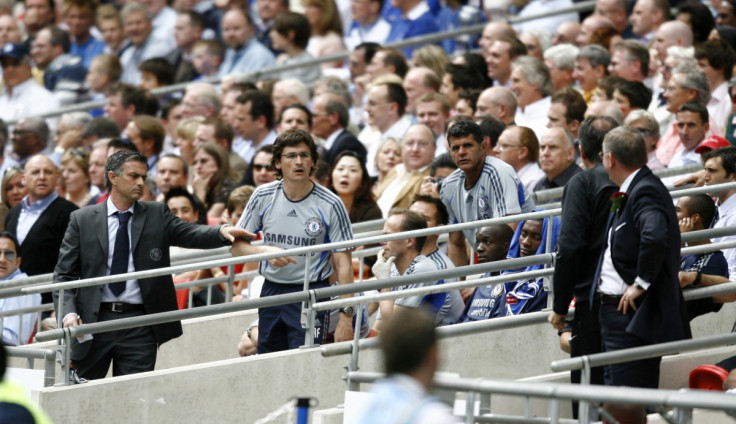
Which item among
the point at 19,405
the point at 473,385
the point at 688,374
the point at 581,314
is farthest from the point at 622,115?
the point at 19,405

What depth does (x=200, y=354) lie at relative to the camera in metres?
11.3

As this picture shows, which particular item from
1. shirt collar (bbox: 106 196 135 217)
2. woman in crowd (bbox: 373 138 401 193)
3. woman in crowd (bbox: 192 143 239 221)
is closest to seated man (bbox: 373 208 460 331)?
shirt collar (bbox: 106 196 135 217)

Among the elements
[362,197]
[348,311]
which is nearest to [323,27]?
[362,197]

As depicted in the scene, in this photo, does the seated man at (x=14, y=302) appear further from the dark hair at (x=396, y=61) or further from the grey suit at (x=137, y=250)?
the dark hair at (x=396, y=61)

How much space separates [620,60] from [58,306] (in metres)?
7.15

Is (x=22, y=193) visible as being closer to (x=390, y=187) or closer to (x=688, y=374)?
(x=390, y=187)

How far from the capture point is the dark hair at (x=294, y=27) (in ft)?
58.3

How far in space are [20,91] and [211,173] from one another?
5779 millimetres

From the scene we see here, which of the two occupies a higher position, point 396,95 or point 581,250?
point 396,95

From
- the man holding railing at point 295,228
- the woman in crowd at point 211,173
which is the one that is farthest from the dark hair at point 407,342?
the woman in crowd at point 211,173

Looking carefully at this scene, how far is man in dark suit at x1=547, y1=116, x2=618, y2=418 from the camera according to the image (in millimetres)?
8328

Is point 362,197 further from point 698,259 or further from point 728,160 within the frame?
point 698,259

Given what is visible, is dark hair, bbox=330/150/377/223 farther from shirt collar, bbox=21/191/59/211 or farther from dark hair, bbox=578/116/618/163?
dark hair, bbox=578/116/618/163

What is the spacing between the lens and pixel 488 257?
1031cm
